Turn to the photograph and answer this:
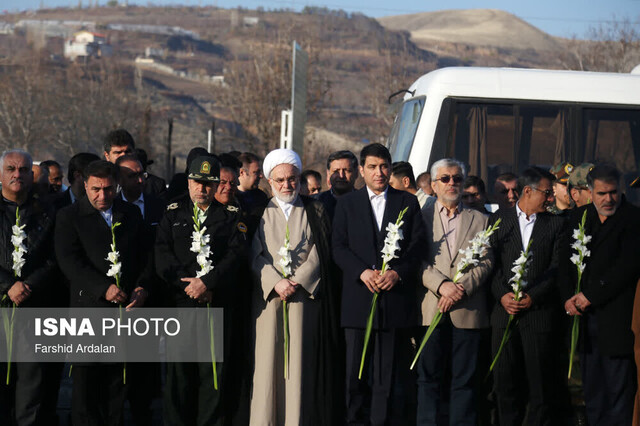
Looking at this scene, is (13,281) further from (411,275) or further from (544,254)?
(544,254)

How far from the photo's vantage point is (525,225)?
7281mm

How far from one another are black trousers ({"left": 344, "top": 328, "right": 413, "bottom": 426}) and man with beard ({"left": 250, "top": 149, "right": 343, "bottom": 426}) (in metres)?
0.12

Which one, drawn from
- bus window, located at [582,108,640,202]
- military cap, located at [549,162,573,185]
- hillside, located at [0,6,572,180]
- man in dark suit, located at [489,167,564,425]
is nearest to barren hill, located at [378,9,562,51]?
hillside, located at [0,6,572,180]

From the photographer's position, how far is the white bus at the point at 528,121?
41.0ft

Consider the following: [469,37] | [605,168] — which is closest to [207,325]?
[605,168]

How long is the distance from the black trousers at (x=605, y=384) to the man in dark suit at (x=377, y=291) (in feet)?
4.43

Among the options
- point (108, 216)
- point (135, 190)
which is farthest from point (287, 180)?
point (135, 190)

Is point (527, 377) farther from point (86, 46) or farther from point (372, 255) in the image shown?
point (86, 46)

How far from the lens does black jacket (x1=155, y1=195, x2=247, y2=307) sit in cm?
686

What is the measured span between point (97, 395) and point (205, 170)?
6.11ft

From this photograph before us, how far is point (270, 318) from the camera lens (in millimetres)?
7066

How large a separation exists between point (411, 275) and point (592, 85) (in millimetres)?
6675

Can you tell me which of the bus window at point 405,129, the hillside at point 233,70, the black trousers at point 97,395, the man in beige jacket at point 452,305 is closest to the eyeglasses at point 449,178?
the man in beige jacket at point 452,305

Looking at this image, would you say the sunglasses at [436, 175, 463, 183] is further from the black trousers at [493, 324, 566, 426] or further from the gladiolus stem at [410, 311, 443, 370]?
the black trousers at [493, 324, 566, 426]
